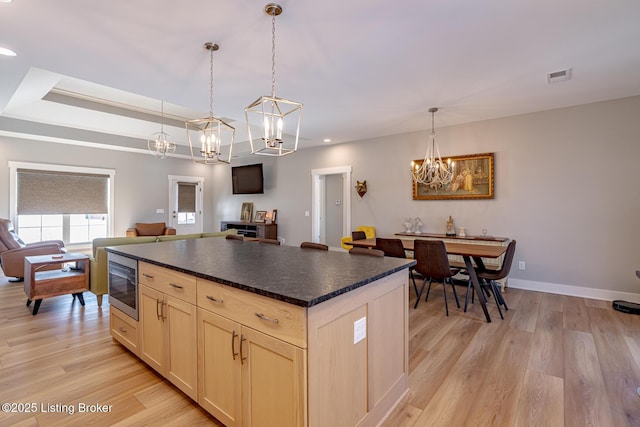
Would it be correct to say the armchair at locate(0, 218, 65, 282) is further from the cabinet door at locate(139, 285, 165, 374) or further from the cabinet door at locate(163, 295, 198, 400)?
the cabinet door at locate(163, 295, 198, 400)

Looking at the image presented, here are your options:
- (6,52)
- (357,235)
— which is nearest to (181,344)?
(6,52)

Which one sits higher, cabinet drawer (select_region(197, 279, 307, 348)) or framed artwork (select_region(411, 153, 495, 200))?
framed artwork (select_region(411, 153, 495, 200))

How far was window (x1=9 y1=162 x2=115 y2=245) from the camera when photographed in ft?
19.5

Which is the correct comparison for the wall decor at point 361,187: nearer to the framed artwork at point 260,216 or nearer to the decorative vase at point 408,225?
the decorative vase at point 408,225

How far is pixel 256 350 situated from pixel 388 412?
0.98 m

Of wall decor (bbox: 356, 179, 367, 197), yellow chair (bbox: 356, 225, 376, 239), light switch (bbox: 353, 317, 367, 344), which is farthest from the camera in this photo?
wall decor (bbox: 356, 179, 367, 197)

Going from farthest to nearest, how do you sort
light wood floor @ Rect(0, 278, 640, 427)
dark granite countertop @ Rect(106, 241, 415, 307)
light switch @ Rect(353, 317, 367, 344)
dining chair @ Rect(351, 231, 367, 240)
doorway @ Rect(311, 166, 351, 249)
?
1. doorway @ Rect(311, 166, 351, 249)
2. dining chair @ Rect(351, 231, 367, 240)
3. light wood floor @ Rect(0, 278, 640, 427)
4. light switch @ Rect(353, 317, 367, 344)
5. dark granite countertop @ Rect(106, 241, 415, 307)

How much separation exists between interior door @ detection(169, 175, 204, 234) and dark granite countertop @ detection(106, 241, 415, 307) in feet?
19.7

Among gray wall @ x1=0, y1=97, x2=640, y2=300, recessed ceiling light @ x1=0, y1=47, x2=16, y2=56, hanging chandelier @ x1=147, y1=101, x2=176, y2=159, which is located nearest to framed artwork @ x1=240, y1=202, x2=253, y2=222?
hanging chandelier @ x1=147, y1=101, x2=176, y2=159

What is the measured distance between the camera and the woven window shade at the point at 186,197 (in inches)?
333

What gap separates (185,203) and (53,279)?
525 centimetres

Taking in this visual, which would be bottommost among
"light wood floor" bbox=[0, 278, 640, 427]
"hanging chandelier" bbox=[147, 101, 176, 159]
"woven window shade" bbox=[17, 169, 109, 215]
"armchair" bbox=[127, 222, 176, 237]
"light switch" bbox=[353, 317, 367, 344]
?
"light wood floor" bbox=[0, 278, 640, 427]

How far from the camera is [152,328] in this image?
221cm

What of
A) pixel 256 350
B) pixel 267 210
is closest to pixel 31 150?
pixel 267 210
